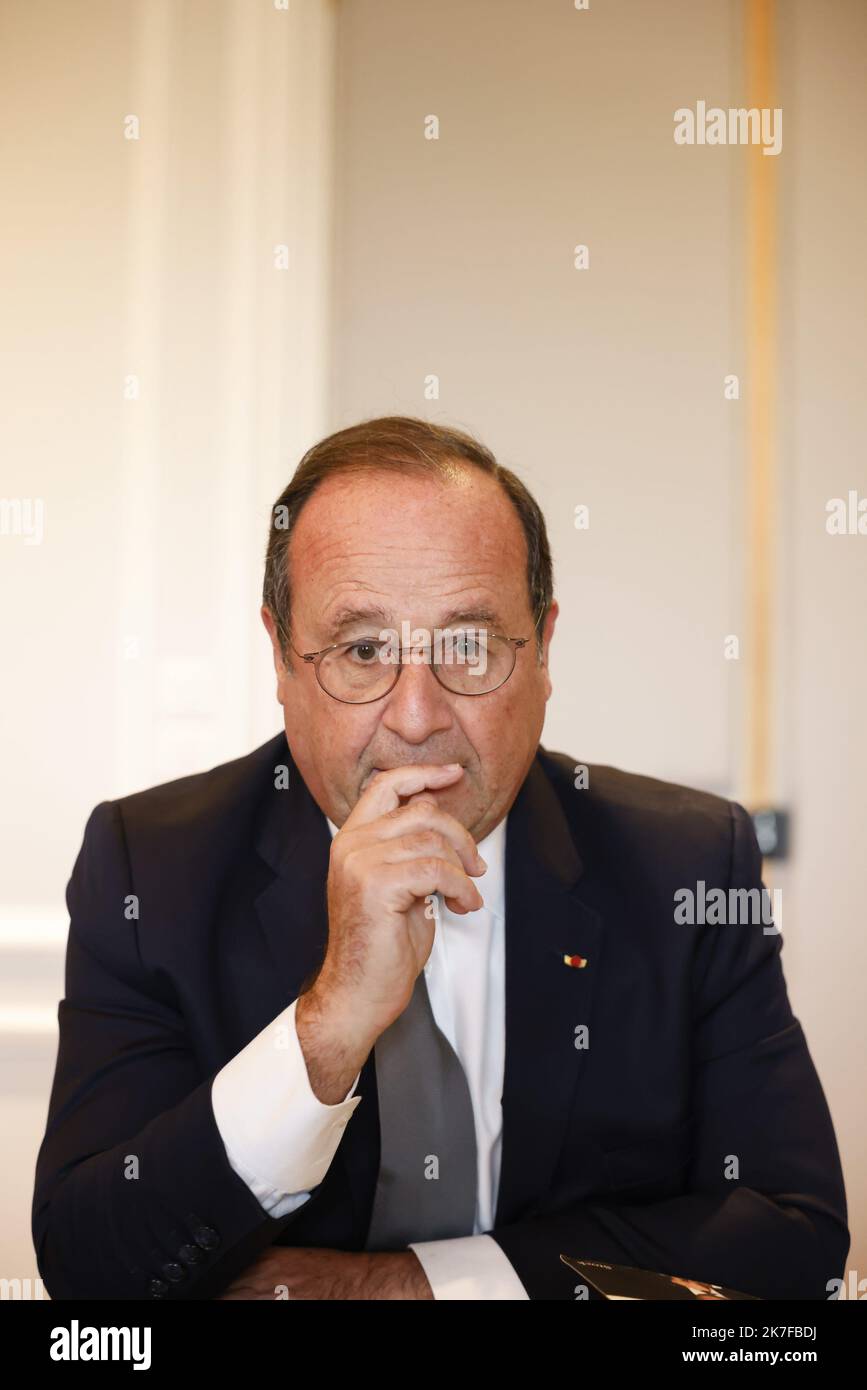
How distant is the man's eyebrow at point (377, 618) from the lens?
1769 mm

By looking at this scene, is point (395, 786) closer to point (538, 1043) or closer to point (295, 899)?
point (295, 899)

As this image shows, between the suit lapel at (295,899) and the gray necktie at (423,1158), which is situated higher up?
the suit lapel at (295,899)

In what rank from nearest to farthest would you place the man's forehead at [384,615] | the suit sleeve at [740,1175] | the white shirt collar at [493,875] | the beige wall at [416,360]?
the suit sleeve at [740,1175]
the man's forehead at [384,615]
the white shirt collar at [493,875]
the beige wall at [416,360]

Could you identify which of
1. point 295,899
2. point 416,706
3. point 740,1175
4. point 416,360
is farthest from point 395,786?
point 416,360

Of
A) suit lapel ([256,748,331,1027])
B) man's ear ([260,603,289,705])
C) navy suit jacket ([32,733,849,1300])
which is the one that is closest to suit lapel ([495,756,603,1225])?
navy suit jacket ([32,733,849,1300])

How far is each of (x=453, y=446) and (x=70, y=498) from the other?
162cm

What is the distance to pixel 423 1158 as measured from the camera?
1.77 metres

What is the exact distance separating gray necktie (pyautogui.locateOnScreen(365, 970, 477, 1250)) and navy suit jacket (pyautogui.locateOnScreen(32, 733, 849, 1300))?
4 centimetres

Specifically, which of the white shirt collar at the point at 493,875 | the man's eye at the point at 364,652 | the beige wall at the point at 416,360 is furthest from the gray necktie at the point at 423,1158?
the beige wall at the point at 416,360

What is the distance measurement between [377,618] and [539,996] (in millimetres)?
632

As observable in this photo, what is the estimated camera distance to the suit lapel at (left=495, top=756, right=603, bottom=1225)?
1.82 m

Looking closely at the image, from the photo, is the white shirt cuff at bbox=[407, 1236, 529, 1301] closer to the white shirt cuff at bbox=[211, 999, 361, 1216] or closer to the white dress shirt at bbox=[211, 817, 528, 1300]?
the white dress shirt at bbox=[211, 817, 528, 1300]

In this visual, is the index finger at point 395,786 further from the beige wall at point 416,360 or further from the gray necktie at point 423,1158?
the beige wall at point 416,360

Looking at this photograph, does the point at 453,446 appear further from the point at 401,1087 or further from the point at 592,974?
the point at 401,1087
